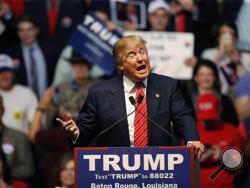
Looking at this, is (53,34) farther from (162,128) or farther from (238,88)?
(162,128)

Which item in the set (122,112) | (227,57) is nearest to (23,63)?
(227,57)

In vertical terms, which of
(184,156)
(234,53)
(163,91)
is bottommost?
(184,156)

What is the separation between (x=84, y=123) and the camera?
6488 millimetres

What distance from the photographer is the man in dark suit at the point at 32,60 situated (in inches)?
394

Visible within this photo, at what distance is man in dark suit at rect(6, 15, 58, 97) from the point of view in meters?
10.0

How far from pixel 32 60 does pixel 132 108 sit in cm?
375

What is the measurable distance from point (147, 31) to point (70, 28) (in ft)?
2.64

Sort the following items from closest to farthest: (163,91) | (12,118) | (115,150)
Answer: (115,150) < (163,91) < (12,118)

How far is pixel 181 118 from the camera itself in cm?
640

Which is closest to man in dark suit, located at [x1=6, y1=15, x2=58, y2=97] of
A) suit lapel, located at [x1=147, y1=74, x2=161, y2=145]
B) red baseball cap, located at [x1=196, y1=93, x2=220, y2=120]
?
red baseball cap, located at [x1=196, y1=93, x2=220, y2=120]

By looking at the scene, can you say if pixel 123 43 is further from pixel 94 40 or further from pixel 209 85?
pixel 94 40

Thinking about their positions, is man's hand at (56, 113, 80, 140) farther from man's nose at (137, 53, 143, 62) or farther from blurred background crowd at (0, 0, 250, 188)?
blurred background crowd at (0, 0, 250, 188)

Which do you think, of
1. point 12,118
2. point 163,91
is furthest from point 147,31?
point 163,91

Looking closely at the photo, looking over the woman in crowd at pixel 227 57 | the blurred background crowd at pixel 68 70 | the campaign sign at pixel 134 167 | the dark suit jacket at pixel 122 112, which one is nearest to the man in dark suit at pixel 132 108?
the dark suit jacket at pixel 122 112
